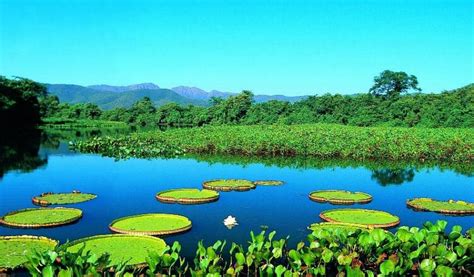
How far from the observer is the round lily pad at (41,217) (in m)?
9.50

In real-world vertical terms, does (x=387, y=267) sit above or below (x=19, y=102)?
below

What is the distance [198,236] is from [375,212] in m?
4.33

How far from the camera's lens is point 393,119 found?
1430 inches

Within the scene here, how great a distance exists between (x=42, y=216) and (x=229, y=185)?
18.5ft

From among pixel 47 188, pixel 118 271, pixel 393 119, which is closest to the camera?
pixel 118 271

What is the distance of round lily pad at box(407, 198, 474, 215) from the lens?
→ 1132cm

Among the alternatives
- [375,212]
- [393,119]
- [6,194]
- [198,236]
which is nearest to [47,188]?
[6,194]

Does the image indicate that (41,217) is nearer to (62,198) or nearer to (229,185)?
(62,198)

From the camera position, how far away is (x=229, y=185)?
46.0ft

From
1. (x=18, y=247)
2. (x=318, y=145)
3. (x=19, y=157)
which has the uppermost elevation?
(x=318, y=145)

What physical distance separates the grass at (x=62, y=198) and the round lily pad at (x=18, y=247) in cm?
326

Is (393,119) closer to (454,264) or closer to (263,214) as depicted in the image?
(263,214)

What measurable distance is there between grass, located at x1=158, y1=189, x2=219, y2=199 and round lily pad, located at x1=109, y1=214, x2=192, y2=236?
A: 7.24 feet

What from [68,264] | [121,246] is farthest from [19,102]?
[68,264]
